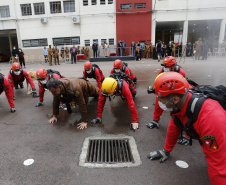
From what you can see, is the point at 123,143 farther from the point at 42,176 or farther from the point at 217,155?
the point at 217,155

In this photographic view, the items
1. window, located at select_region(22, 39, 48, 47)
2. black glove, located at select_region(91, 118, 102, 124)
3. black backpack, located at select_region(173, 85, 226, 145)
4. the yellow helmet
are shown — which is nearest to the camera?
black backpack, located at select_region(173, 85, 226, 145)

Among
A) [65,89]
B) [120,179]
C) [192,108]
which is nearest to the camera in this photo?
[192,108]

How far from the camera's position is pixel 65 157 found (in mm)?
2945

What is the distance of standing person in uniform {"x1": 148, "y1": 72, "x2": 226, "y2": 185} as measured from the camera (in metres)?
1.61

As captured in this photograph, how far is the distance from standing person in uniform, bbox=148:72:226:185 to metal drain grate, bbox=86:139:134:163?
1.19 meters

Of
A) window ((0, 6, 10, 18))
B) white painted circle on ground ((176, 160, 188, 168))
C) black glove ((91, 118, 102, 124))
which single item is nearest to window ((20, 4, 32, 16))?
window ((0, 6, 10, 18))

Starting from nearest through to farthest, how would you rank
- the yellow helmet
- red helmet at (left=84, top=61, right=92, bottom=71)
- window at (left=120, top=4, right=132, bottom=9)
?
the yellow helmet
red helmet at (left=84, top=61, right=92, bottom=71)
window at (left=120, top=4, right=132, bottom=9)

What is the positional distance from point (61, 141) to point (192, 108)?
8.58ft

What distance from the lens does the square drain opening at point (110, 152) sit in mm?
2764

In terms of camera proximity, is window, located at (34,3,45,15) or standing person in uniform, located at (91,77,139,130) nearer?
standing person in uniform, located at (91,77,139,130)

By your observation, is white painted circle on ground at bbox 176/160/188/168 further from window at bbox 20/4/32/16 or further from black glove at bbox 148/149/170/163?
window at bbox 20/4/32/16

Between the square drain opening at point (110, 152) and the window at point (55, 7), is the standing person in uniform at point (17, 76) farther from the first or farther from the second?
the window at point (55, 7)

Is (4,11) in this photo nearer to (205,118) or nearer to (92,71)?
(92,71)

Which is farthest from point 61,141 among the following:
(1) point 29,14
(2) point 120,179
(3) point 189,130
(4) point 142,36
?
(1) point 29,14
